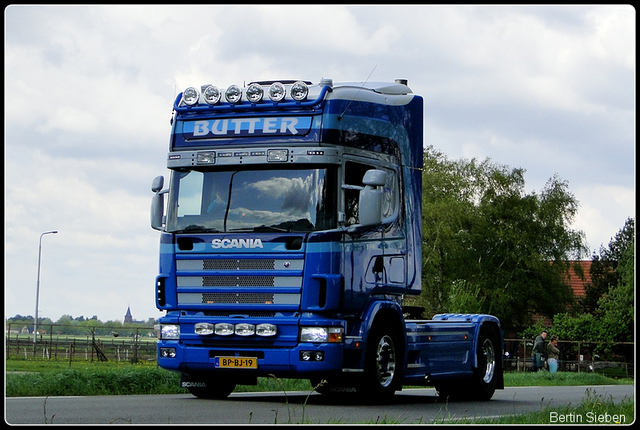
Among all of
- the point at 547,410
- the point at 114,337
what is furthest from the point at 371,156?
the point at 114,337

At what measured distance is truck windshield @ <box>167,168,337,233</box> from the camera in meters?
12.9

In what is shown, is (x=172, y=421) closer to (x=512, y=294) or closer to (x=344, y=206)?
(x=344, y=206)

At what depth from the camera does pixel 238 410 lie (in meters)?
12.3

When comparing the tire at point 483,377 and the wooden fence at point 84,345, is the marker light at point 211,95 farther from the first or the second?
the wooden fence at point 84,345

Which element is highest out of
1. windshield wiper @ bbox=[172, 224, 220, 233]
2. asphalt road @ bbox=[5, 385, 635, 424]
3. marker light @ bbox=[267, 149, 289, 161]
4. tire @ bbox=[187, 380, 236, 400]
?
marker light @ bbox=[267, 149, 289, 161]

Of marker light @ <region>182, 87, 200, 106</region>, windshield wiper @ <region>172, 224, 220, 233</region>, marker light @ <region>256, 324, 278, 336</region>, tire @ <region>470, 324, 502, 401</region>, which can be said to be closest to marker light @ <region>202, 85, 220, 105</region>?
marker light @ <region>182, 87, 200, 106</region>

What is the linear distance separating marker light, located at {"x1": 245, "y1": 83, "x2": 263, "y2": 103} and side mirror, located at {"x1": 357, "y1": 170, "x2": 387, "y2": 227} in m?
1.78

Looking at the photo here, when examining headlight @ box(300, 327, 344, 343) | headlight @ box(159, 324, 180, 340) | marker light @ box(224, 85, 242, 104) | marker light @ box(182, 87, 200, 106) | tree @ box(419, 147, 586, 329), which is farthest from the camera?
tree @ box(419, 147, 586, 329)

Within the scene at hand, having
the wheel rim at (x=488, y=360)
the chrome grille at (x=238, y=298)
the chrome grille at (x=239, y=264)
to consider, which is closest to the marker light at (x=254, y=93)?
the chrome grille at (x=239, y=264)

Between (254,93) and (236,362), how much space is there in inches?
133

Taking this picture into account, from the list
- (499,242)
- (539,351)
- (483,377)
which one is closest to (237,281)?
(483,377)

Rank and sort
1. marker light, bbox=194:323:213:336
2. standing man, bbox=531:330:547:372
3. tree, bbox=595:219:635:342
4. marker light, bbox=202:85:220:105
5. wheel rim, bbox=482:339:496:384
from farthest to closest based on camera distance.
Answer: tree, bbox=595:219:635:342 → standing man, bbox=531:330:547:372 → wheel rim, bbox=482:339:496:384 → marker light, bbox=202:85:220:105 → marker light, bbox=194:323:213:336

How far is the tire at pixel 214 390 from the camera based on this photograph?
48.0 feet

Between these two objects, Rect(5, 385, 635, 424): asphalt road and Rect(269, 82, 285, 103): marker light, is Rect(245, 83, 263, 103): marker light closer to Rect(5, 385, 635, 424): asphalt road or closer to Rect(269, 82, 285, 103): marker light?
Rect(269, 82, 285, 103): marker light
